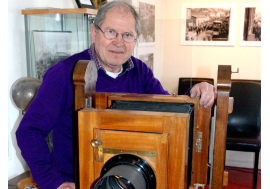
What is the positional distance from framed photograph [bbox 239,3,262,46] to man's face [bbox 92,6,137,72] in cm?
325

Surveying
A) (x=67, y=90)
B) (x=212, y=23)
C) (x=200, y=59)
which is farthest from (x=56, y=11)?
(x=212, y=23)

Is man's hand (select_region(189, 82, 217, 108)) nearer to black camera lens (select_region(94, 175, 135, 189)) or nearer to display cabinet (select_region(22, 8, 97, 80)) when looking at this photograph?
black camera lens (select_region(94, 175, 135, 189))

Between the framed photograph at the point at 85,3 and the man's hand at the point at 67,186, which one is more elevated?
the framed photograph at the point at 85,3

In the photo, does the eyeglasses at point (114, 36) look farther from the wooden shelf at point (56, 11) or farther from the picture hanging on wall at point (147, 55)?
the picture hanging on wall at point (147, 55)

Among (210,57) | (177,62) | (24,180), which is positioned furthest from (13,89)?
(210,57)

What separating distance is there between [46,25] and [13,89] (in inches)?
23.5

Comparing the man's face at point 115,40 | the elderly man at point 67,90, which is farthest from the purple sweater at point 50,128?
the man's face at point 115,40

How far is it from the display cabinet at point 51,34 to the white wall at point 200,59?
6.17ft

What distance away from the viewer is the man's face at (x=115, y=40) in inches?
52.4

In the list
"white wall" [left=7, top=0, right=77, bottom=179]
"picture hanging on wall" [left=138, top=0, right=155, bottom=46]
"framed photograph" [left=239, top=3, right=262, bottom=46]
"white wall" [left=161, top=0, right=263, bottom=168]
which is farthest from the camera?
"framed photograph" [left=239, top=3, right=262, bottom=46]

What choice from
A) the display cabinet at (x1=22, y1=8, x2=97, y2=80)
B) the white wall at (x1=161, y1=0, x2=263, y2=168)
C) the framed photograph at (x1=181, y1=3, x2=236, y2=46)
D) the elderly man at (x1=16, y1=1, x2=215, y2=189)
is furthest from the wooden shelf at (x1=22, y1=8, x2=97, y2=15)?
the framed photograph at (x1=181, y1=3, x2=236, y2=46)

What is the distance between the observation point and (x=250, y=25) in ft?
13.8

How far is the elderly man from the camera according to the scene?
111cm

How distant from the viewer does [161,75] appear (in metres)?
4.27
